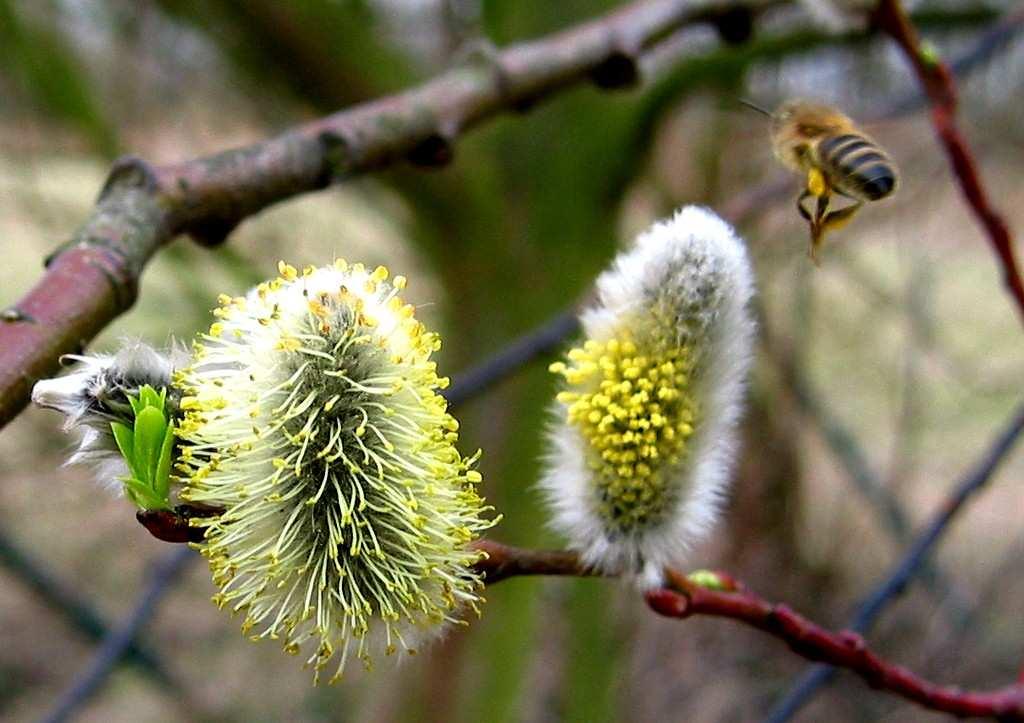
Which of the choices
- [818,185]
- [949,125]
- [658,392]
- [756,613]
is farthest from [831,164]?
[949,125]

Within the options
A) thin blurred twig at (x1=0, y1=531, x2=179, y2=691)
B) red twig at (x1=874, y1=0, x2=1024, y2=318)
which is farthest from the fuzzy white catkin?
thin blurred twig at (x1=0, y1=531, x2=179, y2=691)

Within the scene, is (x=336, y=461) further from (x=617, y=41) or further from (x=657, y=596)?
(x=617, y=41)

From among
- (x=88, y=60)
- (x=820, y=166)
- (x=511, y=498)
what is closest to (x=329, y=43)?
(x=88, y=60)

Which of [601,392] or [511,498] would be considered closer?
[601,392]

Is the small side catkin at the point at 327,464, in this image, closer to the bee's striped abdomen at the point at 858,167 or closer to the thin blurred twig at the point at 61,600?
the bee's striped abdomen at the point at 858,167

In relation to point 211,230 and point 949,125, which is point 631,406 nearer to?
point 211,230

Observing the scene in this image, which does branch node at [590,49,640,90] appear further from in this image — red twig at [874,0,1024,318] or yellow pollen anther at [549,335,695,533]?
yellow pollen anther at [549,335,695,533]
